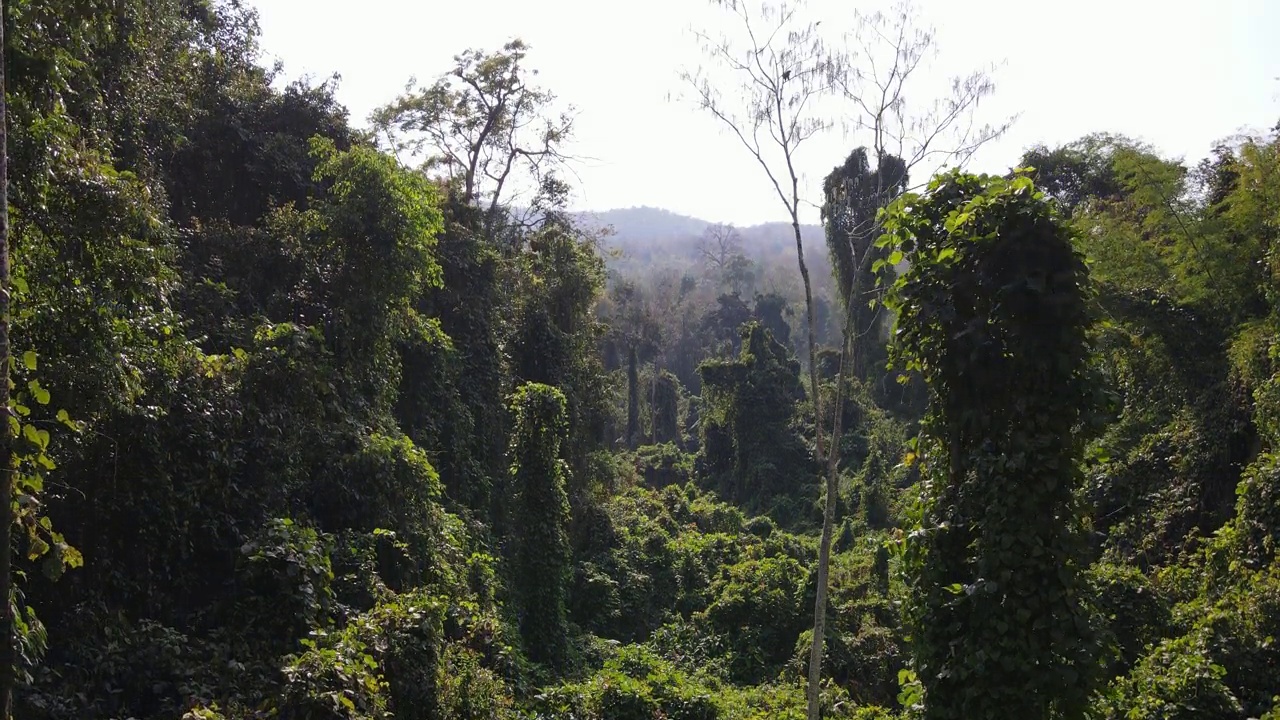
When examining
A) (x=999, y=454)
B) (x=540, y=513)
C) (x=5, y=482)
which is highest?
(x=999, y=454)

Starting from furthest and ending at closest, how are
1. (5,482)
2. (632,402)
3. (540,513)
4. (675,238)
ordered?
(675,238) < (632,402) < (540,513) < (5,482)

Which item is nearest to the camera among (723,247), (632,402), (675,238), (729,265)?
(632,402)

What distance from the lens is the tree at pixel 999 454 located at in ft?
12.0

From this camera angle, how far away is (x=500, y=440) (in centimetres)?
1467

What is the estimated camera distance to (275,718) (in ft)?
16.6

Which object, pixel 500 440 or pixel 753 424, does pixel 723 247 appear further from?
pixel 500 440

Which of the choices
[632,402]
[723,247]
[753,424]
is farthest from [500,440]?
[723,247]

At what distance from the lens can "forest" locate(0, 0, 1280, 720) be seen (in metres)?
3.86

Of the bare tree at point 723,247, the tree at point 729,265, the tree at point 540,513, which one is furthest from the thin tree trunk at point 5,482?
the bare tree at point 723,247

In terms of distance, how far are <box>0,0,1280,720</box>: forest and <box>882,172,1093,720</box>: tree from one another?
0.7 inches

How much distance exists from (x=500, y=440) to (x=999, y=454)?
11.7 metres

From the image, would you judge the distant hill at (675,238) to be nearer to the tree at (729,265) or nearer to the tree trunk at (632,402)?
the tree at (729,265)

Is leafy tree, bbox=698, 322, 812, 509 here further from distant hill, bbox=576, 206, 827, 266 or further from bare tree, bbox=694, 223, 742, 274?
distant hill, bbox=576, 206, 827, 266

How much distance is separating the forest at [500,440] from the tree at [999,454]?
19mm
